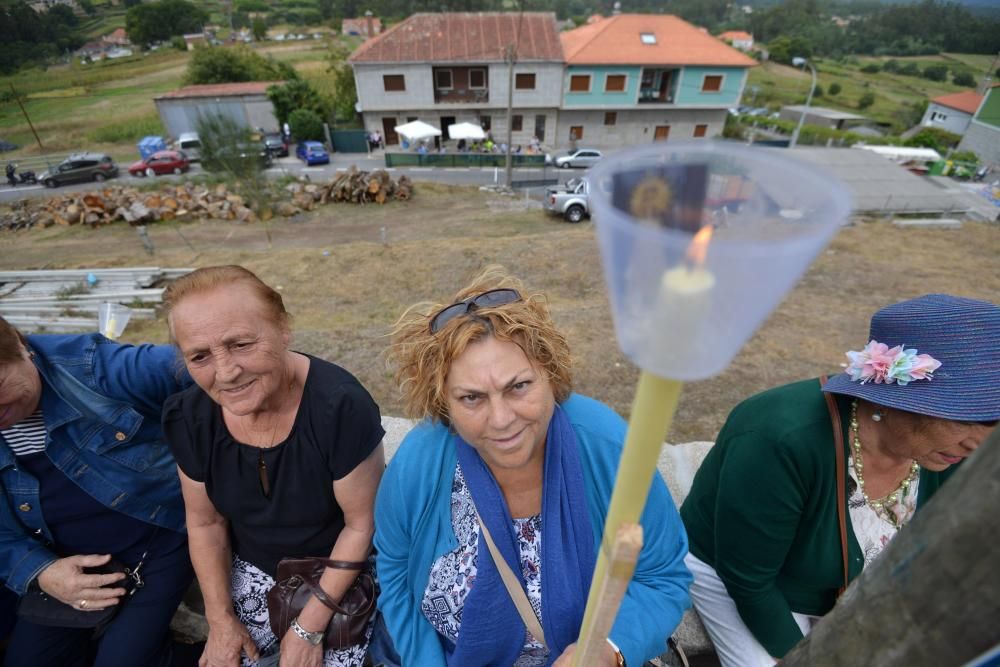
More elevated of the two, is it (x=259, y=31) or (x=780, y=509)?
(x=780, y=509)

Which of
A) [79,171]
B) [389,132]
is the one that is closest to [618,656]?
[389,132]

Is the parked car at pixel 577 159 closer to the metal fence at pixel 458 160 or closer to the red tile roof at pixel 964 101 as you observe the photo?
the metal fence at pixel 458 160

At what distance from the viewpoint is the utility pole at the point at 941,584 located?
0.40 m

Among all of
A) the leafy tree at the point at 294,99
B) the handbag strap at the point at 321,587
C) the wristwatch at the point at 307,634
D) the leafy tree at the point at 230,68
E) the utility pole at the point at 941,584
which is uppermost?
the utility pole at the point at 941,584

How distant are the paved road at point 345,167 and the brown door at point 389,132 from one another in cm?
203

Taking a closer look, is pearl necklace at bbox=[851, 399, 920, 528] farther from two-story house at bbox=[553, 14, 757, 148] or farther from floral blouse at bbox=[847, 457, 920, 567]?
two-story house at bbox=[553, 14, 757, 148]

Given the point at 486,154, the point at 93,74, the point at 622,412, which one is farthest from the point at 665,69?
the point at 93,74

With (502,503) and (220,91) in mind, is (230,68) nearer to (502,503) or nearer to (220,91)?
(220,91)

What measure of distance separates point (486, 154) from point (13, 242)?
18.6 meters

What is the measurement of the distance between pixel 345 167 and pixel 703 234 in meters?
25.5

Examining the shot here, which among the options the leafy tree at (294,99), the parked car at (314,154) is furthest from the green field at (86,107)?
the parked car at (314,154)

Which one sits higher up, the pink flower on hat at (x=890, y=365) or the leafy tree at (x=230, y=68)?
the pink flower on hat at (x=890, y=365)

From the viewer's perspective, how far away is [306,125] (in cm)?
2567

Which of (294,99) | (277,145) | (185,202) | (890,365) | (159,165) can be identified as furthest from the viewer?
(294,99)
